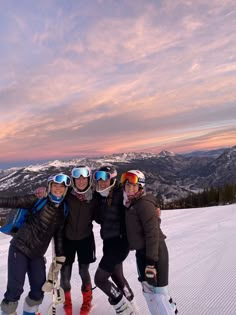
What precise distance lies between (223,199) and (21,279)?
53.5 meters

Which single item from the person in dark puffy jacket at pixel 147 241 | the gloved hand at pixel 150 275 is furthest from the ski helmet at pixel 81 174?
the gloved hand at pixel 150 275

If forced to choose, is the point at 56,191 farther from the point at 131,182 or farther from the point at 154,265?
the point at 154,265

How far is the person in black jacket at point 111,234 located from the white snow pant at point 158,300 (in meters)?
0.52

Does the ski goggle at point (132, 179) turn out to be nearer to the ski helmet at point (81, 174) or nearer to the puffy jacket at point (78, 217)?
the ski helmet at point (81, 174)

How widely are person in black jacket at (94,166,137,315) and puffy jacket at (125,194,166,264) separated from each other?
0.86 feet

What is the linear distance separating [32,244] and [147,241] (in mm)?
1465

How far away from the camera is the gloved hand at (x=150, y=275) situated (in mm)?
3660

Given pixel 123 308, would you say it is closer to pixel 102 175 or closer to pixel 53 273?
pixel 53 273

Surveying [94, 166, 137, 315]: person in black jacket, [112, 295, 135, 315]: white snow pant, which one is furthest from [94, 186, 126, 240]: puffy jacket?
[112, 295, 135, 315]: white snow pant

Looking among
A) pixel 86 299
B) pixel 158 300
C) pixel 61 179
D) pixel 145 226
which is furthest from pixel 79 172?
pixel 86 299

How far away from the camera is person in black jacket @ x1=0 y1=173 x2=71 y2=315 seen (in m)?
3.99

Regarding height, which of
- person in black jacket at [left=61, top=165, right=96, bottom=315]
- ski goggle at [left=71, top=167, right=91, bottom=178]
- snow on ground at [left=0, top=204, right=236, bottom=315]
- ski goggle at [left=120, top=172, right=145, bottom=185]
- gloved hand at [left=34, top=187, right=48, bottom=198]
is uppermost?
ski goggle at [left=71, top=167, right=91, bottom=178]

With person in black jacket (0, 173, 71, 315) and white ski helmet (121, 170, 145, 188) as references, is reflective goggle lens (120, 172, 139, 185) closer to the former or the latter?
white ski helmet (121, 170, 145, 188)

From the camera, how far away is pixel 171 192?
641ft
